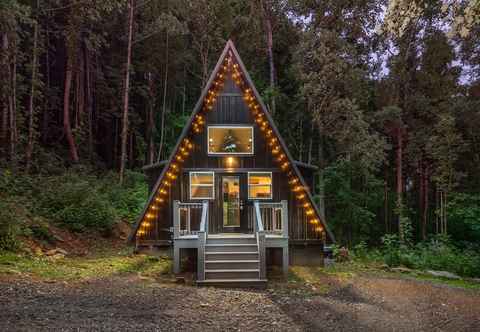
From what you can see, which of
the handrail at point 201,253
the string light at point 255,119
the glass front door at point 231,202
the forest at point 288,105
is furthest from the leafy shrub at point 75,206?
the handrail at point 201,253

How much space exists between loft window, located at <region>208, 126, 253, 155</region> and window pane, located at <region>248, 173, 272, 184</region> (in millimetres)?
868

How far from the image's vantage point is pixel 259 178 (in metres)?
12.1

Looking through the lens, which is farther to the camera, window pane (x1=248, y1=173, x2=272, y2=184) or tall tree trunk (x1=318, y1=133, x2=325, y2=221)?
tall tree trunk (x1=318, y1=133, x2=325, y2=221)

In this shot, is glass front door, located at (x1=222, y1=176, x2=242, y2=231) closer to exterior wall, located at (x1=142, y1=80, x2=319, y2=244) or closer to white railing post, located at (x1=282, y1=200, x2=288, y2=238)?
exterior wall, located at (x1=142, y1=80, x2=319, y2=244)

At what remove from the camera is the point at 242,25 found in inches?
853

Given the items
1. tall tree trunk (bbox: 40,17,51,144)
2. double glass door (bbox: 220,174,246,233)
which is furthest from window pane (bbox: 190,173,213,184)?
tall tree trunk (bbox: 40,17,51,144)

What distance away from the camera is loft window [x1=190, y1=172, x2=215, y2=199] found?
39.4 feet

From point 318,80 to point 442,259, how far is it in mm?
10363

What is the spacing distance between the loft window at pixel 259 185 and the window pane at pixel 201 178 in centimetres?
144

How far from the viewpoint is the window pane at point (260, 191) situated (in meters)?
12.0

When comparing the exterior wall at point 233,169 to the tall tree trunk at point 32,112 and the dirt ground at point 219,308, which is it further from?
the tall tree trunk at point 32,112

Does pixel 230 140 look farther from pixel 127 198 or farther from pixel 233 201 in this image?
pixel 127 198

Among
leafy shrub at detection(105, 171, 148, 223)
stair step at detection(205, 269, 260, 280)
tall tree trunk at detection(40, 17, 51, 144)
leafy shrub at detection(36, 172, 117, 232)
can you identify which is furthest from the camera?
tall tree trunk at detection(40, 17, 51, 144)

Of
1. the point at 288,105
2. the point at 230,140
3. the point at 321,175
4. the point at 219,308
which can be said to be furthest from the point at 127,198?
the point at 219,308
